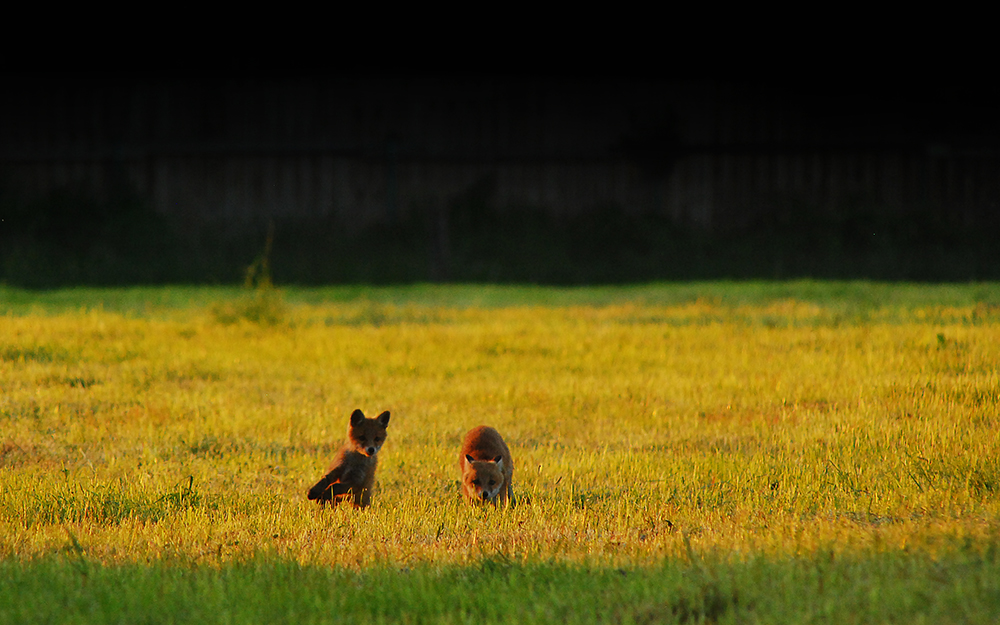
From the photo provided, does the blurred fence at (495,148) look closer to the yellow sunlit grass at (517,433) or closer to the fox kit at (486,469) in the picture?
the yellow sunlit grass at (517,433)

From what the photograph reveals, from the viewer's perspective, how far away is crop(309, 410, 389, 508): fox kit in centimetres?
583

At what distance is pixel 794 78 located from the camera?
23.5m

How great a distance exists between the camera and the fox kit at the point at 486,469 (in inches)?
229

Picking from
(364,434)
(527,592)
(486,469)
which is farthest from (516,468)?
(527,592)

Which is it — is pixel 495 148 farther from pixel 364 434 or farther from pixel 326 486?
pixel 326 486

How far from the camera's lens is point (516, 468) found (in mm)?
6898

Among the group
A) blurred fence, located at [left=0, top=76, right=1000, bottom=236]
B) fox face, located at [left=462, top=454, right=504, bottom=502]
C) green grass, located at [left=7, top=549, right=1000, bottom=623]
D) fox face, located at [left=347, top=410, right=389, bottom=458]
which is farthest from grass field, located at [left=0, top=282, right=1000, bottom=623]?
blurred fence, located at [left=0, top=76, right=1000, bottom=236]

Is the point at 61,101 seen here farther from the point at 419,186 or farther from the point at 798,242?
the point at 798,242

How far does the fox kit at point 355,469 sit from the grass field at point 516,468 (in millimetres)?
159

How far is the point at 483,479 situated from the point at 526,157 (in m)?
18.1

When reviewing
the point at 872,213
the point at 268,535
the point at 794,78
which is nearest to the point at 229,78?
the point at 794,78

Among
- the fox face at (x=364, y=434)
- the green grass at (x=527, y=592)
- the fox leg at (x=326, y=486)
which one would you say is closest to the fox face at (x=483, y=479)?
the fox face at (x=364, y=434)

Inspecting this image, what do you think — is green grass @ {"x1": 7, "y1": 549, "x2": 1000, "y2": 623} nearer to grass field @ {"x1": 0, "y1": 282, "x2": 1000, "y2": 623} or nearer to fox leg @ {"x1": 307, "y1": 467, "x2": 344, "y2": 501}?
grass field @ {"x1": 0, "y1": 282, "x2": 1000, "y2": 623}

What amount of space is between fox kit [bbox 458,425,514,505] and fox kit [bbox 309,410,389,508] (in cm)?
52
